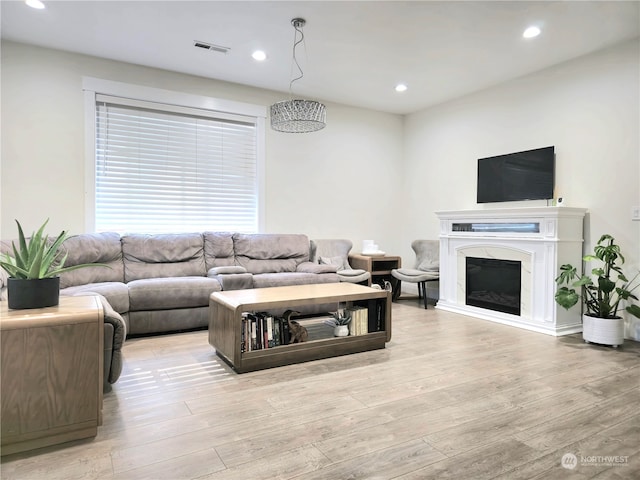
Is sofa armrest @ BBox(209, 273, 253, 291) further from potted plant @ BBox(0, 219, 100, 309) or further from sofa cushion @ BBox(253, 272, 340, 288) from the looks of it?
potted plant @ BBox(0, 219, 100, 309)

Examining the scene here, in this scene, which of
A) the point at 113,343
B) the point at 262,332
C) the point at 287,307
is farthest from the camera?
the point at 287,307

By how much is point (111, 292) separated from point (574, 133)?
15.2 ft

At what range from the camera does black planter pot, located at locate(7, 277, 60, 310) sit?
1779 mm

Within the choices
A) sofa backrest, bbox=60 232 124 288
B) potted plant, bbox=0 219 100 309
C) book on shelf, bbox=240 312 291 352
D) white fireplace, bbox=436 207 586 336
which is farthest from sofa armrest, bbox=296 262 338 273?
potted plant, bbox=0 219 100 309

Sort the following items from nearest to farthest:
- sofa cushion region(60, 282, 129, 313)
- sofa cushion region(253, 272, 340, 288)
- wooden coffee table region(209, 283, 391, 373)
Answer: wooden coffee table region(209, 283, 391, 373) → sofa cushion region(60, 282, 129, 313) → sofa cushion region(253, 272, 340, 288)

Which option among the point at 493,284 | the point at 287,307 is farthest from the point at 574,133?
the point at 287,307

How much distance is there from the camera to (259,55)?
13.0ft

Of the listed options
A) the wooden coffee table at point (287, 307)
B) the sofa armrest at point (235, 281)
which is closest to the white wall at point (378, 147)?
the sofa armrest at point (235, 281)

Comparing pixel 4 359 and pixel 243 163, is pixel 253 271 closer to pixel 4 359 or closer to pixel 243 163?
pixel 243 163

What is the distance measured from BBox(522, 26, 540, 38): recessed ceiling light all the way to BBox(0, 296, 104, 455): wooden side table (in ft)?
12.7

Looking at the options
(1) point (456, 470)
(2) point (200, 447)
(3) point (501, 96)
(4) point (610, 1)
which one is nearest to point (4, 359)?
(2) point (200, 447)

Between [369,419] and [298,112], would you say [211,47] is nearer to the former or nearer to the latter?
[298,112]

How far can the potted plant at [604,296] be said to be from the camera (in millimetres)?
3273

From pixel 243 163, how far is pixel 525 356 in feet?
12.2
